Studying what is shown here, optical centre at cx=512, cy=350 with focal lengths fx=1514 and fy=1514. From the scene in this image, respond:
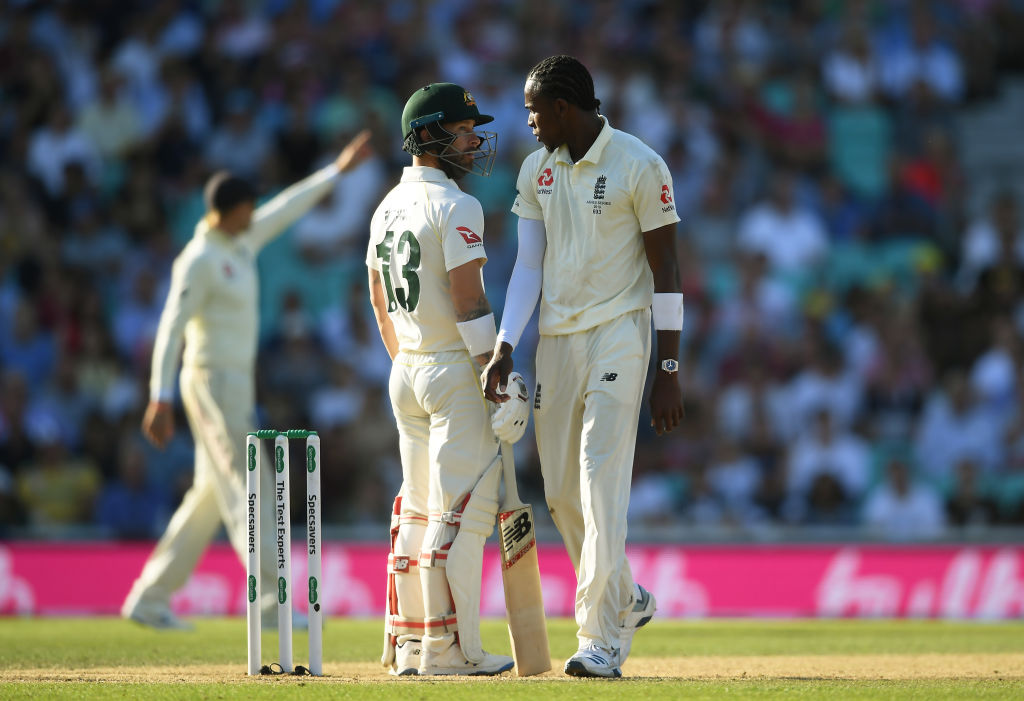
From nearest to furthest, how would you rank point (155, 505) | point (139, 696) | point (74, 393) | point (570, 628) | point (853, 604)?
point (139, 696) → point (570, 628) → point (853, 604) → point (155, 505) → point (74, 393)

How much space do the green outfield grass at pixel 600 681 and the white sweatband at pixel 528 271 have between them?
5.30 ft

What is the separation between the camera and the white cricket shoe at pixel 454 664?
6.52m

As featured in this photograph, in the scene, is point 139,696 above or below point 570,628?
above

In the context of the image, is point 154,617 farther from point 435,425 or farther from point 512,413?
point 512,413

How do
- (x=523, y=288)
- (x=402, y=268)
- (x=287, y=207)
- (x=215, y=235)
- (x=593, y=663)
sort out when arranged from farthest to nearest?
(x=287, y=207) → (x=215, y=235) → (x=523, y=288) → (x=402, y=268) → (x=593, y=663)

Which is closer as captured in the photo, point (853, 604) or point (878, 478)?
point (853, 604)

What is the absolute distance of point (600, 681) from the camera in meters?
6.12

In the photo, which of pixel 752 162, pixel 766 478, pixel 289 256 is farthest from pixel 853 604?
pixel 289 256

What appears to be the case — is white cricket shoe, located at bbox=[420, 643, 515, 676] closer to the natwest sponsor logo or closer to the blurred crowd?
the natwest sponsor logo

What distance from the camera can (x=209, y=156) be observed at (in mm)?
16047

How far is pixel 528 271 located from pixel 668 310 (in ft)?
2.25

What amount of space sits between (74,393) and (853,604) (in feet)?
24.6

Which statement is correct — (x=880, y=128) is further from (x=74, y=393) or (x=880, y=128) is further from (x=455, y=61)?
(x=74, y=393)

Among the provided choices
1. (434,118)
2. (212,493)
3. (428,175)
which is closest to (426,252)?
(428,175)
